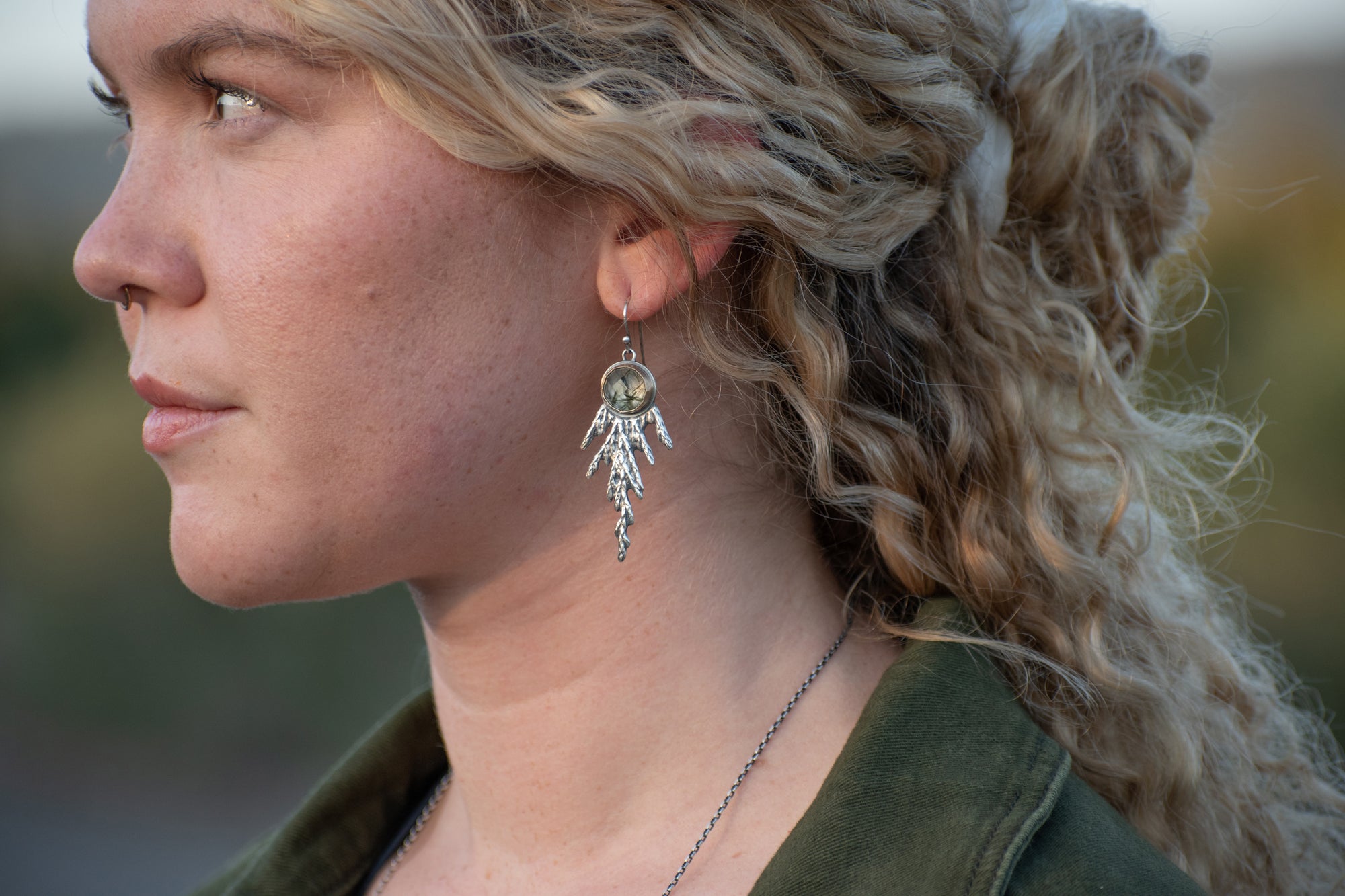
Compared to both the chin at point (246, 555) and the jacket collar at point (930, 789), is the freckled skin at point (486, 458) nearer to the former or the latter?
the chin at point (246, 555)

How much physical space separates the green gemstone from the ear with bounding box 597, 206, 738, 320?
0.28ft

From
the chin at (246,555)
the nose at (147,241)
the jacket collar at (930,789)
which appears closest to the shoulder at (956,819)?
the jacket collar at (930,789)

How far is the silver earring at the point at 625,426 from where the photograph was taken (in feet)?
5.22

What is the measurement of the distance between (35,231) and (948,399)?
7.38 m

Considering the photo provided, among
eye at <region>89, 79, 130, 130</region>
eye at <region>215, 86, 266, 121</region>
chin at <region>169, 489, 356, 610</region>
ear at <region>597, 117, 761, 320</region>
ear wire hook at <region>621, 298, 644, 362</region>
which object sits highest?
eye at <region>215, 86, 266, 121</region>

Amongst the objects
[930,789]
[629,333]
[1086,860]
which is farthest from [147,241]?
[1086,860]

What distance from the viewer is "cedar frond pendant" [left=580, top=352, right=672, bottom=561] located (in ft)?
5.22

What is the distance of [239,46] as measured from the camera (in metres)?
1.47

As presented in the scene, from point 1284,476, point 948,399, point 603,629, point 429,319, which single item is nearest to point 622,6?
point 429,319

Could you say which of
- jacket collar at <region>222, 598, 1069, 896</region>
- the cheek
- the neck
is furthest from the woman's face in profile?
jacket collar at <region>222, 598, 1069, 896</region>

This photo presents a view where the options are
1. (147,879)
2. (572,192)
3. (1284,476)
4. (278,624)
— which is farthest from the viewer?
(278,624)

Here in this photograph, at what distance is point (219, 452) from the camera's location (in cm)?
159

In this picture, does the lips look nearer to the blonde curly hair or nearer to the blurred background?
the blonde curly hair

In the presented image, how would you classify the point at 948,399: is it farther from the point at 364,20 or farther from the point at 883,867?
the point at 364,20
